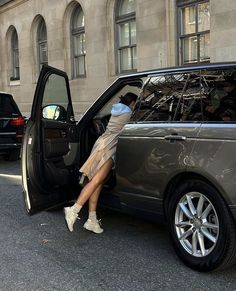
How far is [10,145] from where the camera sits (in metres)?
10.7

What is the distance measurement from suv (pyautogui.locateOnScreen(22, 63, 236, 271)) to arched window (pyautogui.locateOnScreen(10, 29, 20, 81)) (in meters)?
19.9

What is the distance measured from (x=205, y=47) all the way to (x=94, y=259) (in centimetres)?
987

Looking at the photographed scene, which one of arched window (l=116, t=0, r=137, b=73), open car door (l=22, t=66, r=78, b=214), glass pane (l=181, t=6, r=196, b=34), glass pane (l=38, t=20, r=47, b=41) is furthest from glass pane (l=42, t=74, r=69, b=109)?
glass pane (l=38, t=20, r=47, b=41)

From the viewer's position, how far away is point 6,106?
1086 cm

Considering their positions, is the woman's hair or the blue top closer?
the blue top

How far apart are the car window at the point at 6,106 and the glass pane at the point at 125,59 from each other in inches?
239

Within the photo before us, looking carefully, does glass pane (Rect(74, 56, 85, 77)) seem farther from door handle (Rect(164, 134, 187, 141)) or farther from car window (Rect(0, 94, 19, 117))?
door handle (Rect(164, 134, 187, 141))

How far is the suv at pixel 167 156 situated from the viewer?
3.68 m

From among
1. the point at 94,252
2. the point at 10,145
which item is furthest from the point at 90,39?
the point at 94,252

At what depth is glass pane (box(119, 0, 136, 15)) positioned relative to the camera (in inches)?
616

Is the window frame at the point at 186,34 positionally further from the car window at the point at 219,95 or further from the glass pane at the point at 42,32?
the glass pane at the point at 42,32

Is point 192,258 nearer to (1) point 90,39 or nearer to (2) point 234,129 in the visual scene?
(2) point 234,129

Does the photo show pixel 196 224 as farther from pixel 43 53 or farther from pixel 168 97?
pixel 43 53

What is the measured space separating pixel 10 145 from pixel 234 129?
26.1ft
